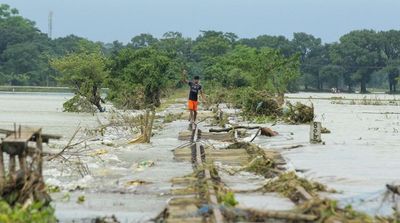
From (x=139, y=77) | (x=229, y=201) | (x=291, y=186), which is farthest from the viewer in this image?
(x=139, y=77)

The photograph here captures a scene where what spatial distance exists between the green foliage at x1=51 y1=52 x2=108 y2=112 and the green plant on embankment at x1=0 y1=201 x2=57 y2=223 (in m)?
42.2

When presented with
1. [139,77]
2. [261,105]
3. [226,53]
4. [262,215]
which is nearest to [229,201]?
[262,215]

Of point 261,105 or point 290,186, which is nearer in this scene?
point 290,186

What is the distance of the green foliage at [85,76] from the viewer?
51312mm

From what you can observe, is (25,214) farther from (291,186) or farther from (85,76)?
(85,76)

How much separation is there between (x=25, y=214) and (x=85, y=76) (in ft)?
144

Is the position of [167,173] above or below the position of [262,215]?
below

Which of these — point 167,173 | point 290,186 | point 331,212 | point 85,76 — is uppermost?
point 85,76

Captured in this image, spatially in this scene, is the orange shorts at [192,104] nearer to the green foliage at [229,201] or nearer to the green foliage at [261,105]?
the green foliage at [261,105]

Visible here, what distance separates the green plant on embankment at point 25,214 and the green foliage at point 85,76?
42.2 m

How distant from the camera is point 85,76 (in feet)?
171

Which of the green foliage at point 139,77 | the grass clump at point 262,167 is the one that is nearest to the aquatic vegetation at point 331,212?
the grass clump at point 262,167

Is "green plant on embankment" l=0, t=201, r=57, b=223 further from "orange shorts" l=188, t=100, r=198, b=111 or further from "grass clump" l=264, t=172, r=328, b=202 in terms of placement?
"orange shorts" l=188, t=100, r=198, b=111

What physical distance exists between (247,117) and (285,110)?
2762mm
